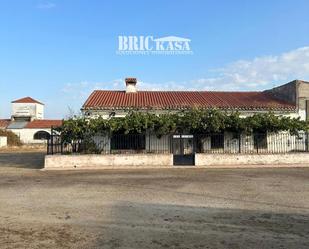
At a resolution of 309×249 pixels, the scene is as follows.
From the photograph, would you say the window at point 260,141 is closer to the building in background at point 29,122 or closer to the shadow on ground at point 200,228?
the shadow on ground at point 200,228

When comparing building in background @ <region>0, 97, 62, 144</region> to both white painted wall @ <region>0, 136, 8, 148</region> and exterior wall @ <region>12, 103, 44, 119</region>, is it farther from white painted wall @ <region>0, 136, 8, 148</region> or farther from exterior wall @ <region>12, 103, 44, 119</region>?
white painted wall @ <region>0, 136, 8, 148</region>

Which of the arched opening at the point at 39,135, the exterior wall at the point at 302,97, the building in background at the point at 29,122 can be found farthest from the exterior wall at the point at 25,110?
the exterior wall at the point at 302,97

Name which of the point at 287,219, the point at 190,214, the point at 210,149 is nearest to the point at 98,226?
the point at 190,214

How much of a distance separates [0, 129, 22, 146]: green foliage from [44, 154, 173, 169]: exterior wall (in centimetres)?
3695

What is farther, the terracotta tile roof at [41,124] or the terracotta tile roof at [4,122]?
the terracotta tile roof at [4,122]

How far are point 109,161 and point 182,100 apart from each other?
32.2ft

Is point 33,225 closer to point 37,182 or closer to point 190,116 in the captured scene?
point 37,182

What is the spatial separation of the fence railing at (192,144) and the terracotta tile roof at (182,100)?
111 inches

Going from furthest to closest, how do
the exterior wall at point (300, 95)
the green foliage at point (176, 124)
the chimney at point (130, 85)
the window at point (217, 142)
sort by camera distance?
the chimney at point (130, 85)
the exterior wall at point (300, 95)
the window at point (217, 142)
the green foliage at point (176, 124)

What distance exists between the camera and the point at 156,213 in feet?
31.3

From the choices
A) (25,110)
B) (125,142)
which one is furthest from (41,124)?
(125,142)

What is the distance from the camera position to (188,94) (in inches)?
1320

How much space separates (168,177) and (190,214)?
323 inches

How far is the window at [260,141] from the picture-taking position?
25569 mm
